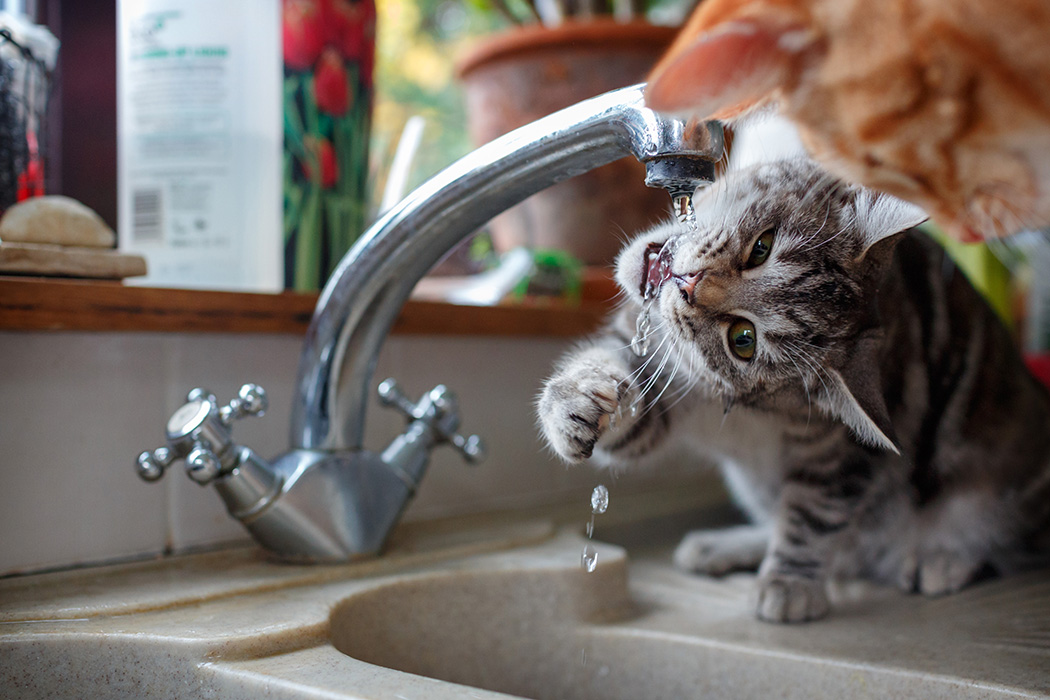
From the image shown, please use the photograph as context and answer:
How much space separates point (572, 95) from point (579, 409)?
697mm

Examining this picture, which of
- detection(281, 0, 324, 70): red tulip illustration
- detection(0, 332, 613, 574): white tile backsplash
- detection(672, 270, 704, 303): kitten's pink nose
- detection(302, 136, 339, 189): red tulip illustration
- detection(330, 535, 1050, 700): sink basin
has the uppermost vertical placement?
detection(281, 0, 324, 70): red tulip illustration

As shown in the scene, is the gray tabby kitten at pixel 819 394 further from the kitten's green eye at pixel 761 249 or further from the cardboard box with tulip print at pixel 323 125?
the cardboard box with tulip print at pixel 323 125

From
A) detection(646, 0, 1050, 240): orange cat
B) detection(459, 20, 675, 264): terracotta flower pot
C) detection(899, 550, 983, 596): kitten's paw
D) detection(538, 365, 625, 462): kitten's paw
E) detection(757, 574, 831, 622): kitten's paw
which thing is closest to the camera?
detection(646, 0, 1050, 240): orange cat

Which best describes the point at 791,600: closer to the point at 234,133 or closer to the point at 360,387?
the point at 360,387

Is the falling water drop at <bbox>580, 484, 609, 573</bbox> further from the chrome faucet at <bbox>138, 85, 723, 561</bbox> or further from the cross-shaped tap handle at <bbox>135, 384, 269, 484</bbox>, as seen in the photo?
the cross-shaped tap handle at <bbox>135, 384, 269, 484</bbox>

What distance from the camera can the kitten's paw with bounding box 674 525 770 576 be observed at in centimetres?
96

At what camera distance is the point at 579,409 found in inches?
25.5

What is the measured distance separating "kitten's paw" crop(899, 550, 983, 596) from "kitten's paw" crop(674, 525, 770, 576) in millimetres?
156

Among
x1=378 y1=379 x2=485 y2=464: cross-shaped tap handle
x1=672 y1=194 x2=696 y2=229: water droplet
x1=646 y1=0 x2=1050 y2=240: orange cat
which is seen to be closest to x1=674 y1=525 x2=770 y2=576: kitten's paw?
x1=378 y1=379 x2=485 y2=464: cross-shaped tap handle

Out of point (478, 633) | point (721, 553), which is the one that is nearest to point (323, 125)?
point (478, 633)

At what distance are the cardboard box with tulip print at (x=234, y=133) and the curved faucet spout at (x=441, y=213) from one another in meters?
0.20

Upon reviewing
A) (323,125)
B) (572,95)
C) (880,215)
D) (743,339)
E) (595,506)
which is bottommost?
(595,506)

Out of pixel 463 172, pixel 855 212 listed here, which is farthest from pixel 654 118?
pixel 855 212

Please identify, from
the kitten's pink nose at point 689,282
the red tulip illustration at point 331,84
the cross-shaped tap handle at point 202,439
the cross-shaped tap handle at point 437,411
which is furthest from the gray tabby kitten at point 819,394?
the red tulip illustration at point 331,84
